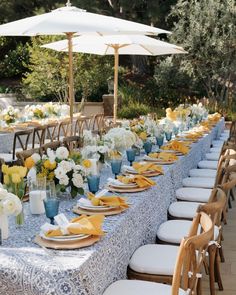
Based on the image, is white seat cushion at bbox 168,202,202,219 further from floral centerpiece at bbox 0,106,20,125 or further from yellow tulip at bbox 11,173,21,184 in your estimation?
floral centerpiece at bbox 0,106,20,125

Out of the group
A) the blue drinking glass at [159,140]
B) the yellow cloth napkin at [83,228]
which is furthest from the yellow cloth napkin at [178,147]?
the yellow cloth napkin at [83,228]

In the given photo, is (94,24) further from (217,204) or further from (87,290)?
(87,290)

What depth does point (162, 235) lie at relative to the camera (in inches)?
137

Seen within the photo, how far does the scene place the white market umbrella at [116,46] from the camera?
7.58 m

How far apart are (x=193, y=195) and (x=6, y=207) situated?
2559mm

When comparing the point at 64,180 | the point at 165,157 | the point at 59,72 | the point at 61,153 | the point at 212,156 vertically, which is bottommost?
the point at 212,156

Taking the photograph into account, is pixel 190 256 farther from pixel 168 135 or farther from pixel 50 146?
pixel 168 135

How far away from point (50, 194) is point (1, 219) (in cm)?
36

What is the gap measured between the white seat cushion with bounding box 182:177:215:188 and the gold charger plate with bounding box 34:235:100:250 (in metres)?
2.93

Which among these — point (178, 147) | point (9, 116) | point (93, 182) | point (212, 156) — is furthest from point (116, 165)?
point (9, 116)

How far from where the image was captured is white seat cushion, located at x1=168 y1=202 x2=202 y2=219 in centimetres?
404

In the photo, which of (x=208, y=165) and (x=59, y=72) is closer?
(x=208, y=165)

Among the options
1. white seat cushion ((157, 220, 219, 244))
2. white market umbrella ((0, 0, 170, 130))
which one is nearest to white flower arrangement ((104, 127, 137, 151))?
white seat cushion ((157, 220, 219, 244))

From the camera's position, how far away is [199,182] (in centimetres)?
528
